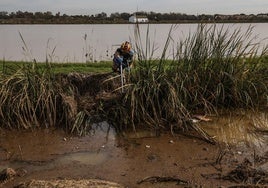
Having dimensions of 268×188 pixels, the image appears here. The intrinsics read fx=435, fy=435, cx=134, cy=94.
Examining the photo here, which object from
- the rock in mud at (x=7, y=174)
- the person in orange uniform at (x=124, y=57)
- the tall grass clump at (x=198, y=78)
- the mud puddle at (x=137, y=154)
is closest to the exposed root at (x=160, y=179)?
the mud puddle at (x=137, y=154)

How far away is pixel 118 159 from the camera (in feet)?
16.8

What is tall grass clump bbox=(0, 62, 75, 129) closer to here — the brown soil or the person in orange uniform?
the brown soil

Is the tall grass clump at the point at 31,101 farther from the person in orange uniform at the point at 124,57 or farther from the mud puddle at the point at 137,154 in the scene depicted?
the person in orange uniform at the point at 124,57

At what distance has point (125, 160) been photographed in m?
5.09

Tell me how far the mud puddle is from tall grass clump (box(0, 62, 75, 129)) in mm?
218

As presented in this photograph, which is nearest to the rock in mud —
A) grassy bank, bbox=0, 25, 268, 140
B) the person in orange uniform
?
grassy bank, bbox=0, 25, 268, 140

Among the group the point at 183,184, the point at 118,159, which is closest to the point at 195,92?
the point at 118,159

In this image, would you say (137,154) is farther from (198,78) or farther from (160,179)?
(198,78)

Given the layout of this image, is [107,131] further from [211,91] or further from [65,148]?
[211,91]

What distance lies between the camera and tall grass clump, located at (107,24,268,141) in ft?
20.9

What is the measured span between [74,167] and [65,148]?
0.72m

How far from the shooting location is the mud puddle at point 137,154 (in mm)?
4617

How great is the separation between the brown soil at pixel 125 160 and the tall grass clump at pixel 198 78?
0.57m

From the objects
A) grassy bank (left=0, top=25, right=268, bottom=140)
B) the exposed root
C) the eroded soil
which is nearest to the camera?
the exposed root
